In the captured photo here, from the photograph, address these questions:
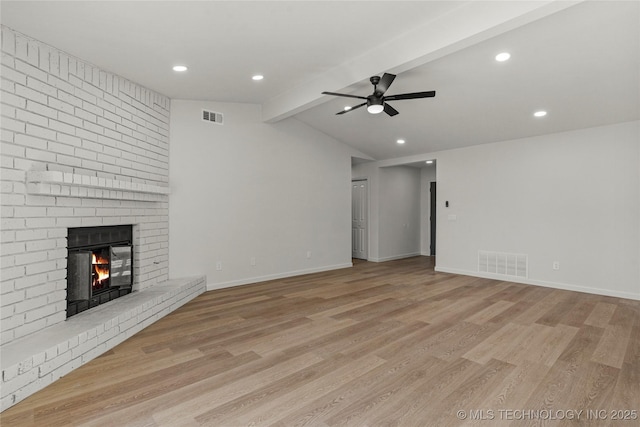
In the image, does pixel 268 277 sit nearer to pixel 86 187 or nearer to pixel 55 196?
pixel 86 187

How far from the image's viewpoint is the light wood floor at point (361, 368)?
2000 mm

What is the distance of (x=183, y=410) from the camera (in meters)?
2.02

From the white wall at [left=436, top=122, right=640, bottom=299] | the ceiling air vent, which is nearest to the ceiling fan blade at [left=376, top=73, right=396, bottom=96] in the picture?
the ceiling air vent

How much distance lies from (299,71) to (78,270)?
3.28m

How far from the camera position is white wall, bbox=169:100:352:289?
193 inches

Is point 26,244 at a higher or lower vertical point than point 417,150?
lower

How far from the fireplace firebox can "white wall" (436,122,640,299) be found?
5.69 metres

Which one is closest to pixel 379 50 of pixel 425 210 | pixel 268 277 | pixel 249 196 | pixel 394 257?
pixel 249 196

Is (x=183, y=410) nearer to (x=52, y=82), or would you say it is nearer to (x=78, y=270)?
(x=78, y=270)

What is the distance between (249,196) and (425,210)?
536 centimetres

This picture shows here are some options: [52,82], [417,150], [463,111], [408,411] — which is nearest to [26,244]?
[52,82]

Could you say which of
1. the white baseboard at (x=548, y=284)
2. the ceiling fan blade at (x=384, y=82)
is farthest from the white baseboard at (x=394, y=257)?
the ceiling fan blade at (x=384, y=82)

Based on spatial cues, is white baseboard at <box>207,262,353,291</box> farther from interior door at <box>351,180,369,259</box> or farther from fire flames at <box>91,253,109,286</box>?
fire flames at <box>91,253,109,286</box>

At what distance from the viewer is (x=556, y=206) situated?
5293 mm
